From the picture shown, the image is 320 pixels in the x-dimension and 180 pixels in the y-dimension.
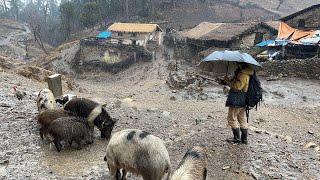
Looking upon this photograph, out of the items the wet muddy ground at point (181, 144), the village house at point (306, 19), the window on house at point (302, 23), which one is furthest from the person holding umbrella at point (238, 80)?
the window on house at point (302, 23)

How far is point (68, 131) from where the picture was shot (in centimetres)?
860

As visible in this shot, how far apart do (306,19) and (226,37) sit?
6615 millimetres

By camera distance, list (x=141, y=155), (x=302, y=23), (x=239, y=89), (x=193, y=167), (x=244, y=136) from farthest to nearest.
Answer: (x=302, y=23) → (x=244, y=136) → (x=239, y=89) → (x=141, y=155) → (x=193, y=167)

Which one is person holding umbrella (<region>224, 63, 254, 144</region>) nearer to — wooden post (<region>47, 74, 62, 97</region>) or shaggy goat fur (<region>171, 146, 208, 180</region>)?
shaggy goat fur (<region>171, 146, 208, 180</region>)

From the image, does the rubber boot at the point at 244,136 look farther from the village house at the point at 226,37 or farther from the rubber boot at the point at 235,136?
the village house at the point at 226,37

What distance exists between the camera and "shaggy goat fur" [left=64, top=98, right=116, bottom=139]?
374 inches

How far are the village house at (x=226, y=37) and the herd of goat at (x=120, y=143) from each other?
23.3 m

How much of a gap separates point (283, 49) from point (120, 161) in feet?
74.5

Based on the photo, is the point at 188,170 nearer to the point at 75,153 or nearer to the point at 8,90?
the point at 75,153

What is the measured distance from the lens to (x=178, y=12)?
62844 mm

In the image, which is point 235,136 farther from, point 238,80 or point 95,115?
point 95,115

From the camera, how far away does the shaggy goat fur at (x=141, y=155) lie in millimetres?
6371

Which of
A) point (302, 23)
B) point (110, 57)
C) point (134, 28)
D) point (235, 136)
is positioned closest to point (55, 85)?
point (235, 136)

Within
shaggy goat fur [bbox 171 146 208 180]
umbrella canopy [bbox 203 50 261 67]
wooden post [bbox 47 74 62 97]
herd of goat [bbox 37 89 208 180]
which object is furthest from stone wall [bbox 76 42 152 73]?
shaggy goat fur [bbox 171 146 208 180]
